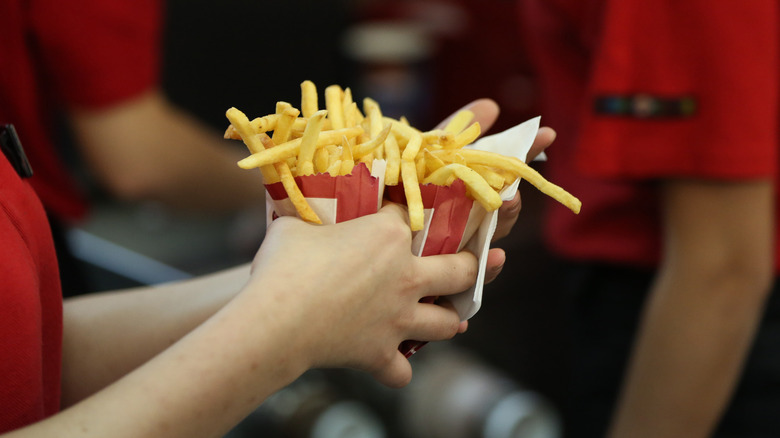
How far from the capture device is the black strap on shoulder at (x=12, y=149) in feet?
2.36

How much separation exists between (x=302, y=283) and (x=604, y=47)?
2.06 ft

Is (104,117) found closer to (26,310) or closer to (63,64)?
(63,64)

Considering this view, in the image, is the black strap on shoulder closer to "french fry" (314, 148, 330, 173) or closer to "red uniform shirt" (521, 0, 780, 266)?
"french fry" (314, 148, 330, 173)

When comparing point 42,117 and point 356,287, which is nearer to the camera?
point 356,287

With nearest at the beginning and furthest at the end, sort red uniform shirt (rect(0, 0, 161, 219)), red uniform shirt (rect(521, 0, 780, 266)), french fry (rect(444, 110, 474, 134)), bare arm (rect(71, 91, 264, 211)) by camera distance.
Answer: french fry (rect(444, 110, 474, 134)) → red uniform shirt (rect(521, 0, 780, 266)) → red uniform shirt (rect(0, 0, 161, 219)) → bare arm (rect(71, 91, 264, 211))

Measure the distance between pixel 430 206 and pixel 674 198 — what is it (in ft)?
1.64

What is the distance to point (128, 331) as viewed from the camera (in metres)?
0.82

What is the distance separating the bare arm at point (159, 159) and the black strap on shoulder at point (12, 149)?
59 cm

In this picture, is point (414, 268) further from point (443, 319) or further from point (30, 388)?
point (30, 388)

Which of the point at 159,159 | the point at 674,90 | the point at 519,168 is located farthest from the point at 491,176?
the point at 159,159

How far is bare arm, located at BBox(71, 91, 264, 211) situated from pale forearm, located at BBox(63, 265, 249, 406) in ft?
1.89

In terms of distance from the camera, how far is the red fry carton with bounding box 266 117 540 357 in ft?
2.15

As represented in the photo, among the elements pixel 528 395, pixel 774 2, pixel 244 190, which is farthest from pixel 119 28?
pixel 528 395

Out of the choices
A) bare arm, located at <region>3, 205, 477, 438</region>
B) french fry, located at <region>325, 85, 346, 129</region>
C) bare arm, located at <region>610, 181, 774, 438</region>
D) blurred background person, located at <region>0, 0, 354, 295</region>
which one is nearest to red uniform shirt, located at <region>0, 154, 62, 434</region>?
bare arm, located at <region>3, 205, 477, 438</region>
